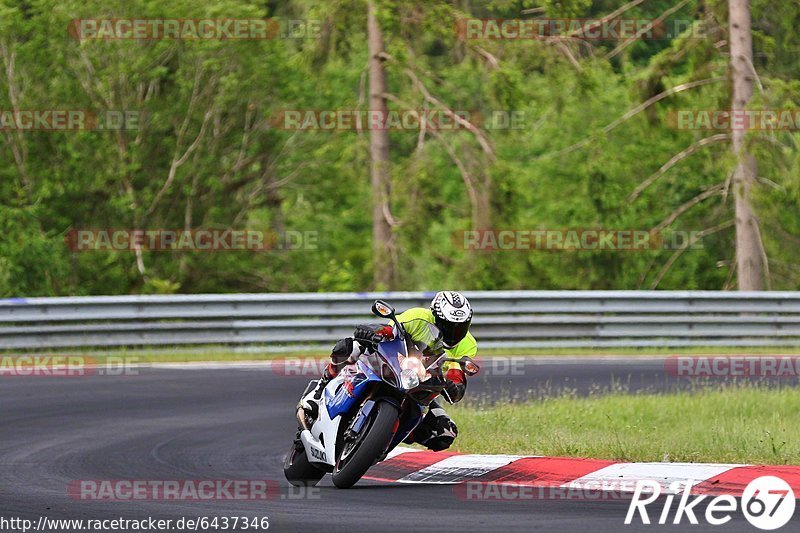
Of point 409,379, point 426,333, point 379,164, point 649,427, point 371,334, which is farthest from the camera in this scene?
point 379,164

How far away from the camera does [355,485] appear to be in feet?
32.6

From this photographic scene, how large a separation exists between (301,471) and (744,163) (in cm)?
1753

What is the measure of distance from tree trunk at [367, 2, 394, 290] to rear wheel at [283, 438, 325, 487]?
17.4m

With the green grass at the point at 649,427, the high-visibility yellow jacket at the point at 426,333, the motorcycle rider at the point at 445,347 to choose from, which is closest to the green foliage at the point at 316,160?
the green grass at the point at 649,427

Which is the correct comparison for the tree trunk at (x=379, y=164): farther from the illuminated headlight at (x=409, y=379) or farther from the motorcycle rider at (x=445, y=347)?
the illuminated headlight at (x=409, y=379)

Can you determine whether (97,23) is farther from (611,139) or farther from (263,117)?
(611,139)

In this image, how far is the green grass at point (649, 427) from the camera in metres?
10.5

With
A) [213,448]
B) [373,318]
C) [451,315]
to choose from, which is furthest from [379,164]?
[451,315]

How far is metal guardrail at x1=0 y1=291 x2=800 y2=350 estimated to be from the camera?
67.9 feet

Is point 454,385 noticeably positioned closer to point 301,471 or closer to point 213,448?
point 301,471

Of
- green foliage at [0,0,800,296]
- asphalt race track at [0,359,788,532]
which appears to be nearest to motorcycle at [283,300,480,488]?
asphalt race track at [0,359,788,532]

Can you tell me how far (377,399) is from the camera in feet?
31.1

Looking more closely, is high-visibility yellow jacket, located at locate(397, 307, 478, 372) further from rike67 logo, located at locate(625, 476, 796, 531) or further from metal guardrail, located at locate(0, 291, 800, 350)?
metal guardrail, located at locate(0, 291, 800, 350)

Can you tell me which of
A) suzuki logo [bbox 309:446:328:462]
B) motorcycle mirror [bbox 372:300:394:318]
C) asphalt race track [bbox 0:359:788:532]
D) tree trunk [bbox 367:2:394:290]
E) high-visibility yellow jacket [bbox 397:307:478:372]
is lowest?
asphalt race track [bbox 0:359:788:532]
